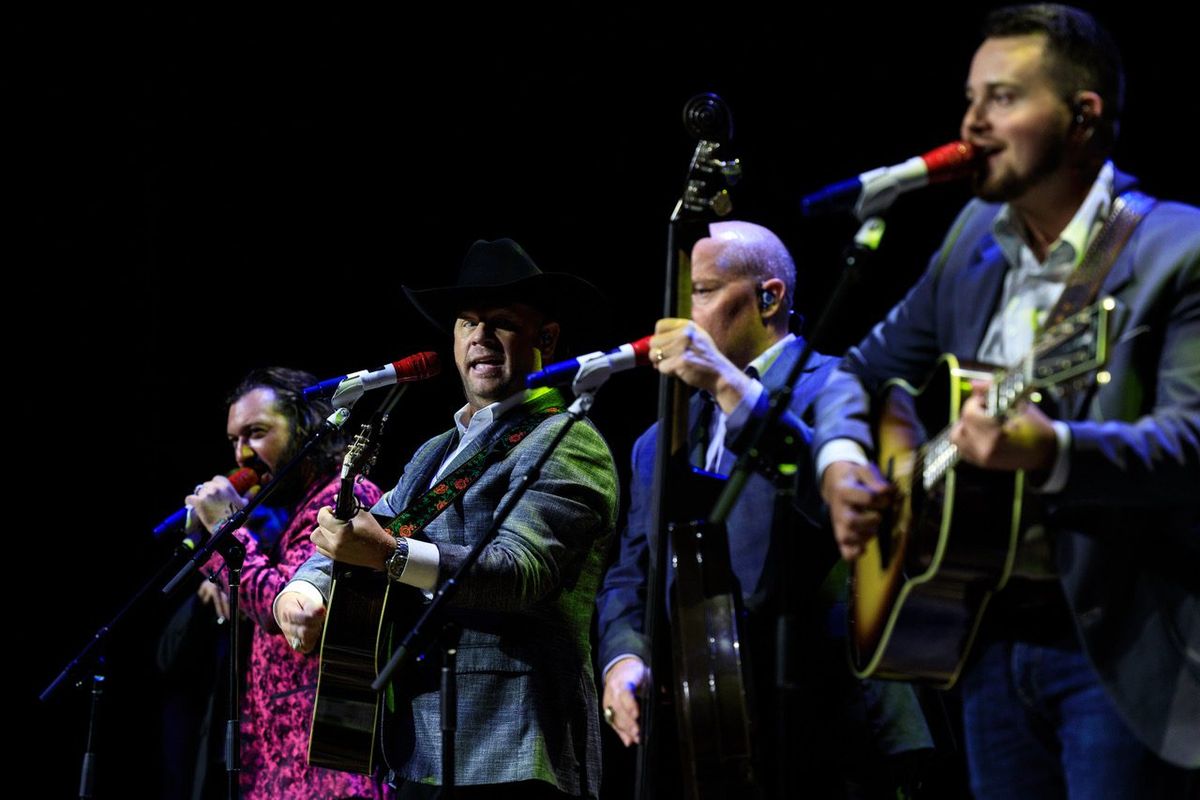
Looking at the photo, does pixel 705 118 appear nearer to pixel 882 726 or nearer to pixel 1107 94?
pixel 1107 94

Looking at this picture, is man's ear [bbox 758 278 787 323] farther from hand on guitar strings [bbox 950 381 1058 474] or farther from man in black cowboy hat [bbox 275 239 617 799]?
hand on guitar strings [bbox 950 381 1058 474]

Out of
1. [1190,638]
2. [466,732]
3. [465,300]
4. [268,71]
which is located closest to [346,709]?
[466,732]

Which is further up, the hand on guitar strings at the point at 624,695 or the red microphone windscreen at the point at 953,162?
the red microphone windscreen at the point at 953,162

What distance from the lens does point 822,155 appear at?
16.6ft

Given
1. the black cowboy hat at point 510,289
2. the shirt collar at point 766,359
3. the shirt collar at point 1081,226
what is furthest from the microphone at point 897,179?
the black cowboy hat at point 510,289

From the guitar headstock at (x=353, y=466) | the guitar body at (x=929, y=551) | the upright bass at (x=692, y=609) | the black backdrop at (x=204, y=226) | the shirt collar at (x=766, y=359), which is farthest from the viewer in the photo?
the black backdrop at (x=204, y=226)

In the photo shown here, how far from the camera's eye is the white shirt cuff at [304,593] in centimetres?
400

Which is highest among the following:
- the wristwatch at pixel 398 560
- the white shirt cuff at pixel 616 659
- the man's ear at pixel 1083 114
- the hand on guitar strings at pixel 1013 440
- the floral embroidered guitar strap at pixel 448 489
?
the man's ear at pixel 1083 114

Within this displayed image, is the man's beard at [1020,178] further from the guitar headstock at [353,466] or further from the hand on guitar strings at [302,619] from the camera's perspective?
the hand on guitar strings at [302,619]

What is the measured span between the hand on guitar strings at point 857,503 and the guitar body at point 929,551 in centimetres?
4

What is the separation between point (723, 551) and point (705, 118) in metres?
0.92

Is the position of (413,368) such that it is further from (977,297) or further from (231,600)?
(977,297)

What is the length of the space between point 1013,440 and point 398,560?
6.54 ft

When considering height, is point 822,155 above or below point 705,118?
above
